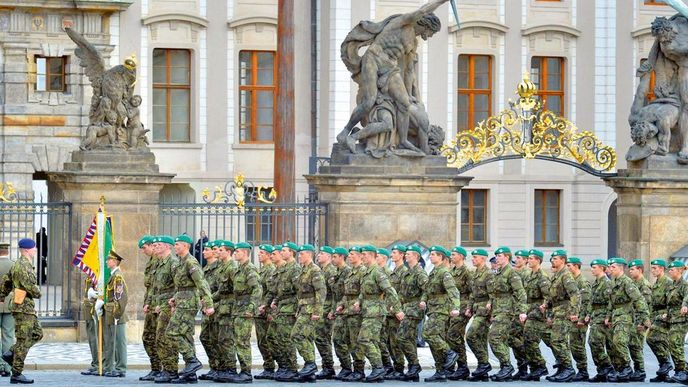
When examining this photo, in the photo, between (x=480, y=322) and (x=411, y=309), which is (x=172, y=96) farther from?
(x=480, y=322)

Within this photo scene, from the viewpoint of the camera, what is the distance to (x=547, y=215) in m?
47.9

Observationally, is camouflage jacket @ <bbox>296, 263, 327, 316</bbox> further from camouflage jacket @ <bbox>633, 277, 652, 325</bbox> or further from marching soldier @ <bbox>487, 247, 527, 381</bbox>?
camouflage jacket @ <bbox>633, 277, 652, 325</bbox>

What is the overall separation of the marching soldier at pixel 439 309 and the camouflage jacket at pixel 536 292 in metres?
0.88

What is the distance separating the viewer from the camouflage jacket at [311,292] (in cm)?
2508

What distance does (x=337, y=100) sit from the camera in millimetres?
45688

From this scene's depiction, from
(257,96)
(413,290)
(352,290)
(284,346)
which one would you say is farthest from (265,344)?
(257,96)

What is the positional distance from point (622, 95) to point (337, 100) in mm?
6691

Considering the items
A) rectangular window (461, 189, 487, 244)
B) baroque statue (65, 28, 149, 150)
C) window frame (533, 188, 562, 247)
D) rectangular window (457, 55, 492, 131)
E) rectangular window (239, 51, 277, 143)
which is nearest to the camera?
baroque statue (65, 28, 149, 150)

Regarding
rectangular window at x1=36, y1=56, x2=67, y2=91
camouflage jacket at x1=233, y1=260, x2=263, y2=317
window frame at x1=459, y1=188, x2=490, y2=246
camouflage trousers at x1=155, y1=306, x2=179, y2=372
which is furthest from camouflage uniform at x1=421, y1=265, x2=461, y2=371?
window frame at x1=459, y1=188, x2=490, y2=246

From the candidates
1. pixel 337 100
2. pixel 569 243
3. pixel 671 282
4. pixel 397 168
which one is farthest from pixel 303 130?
pixel 671 282

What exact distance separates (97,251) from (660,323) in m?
6.76

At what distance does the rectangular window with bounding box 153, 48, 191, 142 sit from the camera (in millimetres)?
45500

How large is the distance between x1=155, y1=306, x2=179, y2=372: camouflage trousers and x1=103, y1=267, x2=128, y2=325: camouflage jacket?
106 cm

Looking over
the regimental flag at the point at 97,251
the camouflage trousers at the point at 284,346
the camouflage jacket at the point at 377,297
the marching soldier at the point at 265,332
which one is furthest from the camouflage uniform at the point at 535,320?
the regimental flag at the point at 97,251
